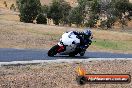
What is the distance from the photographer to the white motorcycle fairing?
2283 cm

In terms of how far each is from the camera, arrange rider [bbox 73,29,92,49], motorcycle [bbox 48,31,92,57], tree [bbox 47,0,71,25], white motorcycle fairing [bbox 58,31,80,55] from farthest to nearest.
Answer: tree [bbox 47,0,71,25] → rider [bbox 73,29,92,49] → white motorcycle fairing [bbox 58,31,80,55] → motorcycle [bbox 48,31,92,57]

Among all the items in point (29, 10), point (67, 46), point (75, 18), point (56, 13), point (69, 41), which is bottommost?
point (75, 18)

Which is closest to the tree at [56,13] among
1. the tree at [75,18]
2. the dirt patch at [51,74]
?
the tree at [75,18]

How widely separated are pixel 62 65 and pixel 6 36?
68.4 ft

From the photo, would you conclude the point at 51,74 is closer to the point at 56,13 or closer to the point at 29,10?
the point at 29,10

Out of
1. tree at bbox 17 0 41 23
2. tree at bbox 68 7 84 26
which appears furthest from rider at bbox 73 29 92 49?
tree at bbox 68 7 84 26

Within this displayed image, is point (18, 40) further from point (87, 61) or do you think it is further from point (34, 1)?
point (34, 1)

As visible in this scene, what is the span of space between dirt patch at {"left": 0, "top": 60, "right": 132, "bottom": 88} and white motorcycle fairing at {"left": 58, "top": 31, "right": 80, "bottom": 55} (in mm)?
2455

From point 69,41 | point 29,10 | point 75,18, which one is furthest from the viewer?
point 75,18

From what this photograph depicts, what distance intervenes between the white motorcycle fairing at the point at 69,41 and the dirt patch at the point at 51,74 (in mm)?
2455

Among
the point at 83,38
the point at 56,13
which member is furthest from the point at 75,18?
the point at 83,38

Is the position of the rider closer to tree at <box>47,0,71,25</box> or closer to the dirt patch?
the dirt patch

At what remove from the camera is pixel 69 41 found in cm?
2286

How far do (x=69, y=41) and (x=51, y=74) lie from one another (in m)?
6.29
